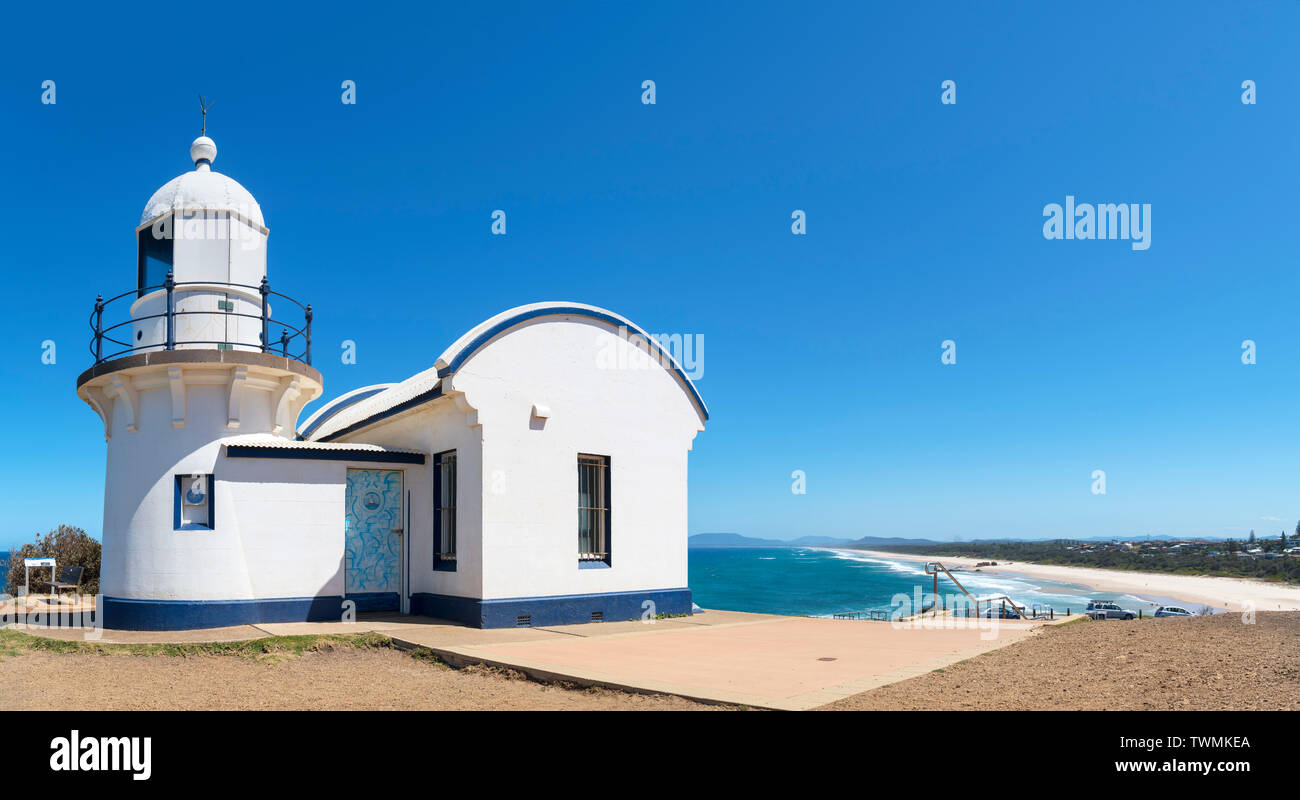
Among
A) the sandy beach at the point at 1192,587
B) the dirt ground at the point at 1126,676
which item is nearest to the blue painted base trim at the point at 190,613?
the dirt ground at the point at 1126,676

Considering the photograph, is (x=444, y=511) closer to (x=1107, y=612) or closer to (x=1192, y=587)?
(x=1107, y=612)

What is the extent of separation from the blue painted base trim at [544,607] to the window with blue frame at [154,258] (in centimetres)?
691

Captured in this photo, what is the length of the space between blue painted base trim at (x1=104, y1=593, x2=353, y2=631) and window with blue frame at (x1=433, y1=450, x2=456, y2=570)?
91.4 inches

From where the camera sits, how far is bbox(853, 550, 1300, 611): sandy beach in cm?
5503

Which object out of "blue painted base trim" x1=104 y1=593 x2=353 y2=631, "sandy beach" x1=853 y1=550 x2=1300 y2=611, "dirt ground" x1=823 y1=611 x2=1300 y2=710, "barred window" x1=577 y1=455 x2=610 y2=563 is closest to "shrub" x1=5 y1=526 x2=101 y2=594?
"blue painted base trim" x1=104 y1=593 x2=353 y2=631

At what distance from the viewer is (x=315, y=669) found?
9.88 metres

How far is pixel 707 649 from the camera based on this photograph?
11.1 meters

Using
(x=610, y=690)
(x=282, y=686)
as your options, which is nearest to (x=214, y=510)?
(x=282, y=686)

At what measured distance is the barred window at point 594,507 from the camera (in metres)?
14.8

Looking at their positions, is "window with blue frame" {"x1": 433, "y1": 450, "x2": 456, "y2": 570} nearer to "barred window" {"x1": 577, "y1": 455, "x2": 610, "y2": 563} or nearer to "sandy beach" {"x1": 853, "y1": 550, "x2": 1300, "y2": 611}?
"barred window" {"x1": 577, "y1": 455, "x2": 610, "y2": 563}

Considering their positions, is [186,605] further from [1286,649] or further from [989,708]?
[1286,649]
